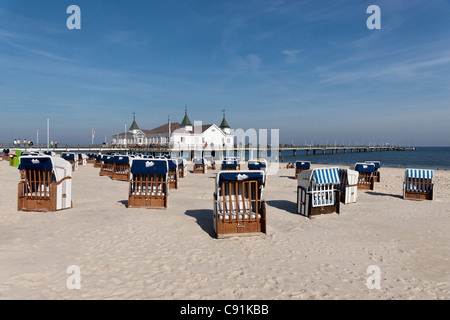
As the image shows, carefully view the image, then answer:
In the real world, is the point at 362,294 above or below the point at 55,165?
below

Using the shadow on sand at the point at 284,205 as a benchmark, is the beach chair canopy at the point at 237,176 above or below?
above

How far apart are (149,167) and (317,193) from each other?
24.3ft

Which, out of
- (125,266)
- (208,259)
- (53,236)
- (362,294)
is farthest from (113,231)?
(362,294)

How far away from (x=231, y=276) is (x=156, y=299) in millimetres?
1663

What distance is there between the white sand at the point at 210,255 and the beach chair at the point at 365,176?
7251 millimetres

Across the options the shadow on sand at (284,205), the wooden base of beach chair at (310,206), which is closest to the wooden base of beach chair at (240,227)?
the wooden base of beach chair at (310,206)

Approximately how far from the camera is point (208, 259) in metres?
6.85

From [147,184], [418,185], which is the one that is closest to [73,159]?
[147,184]

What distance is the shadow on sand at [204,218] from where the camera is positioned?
9320mm

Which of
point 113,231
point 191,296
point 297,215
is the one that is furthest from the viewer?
point 297,215

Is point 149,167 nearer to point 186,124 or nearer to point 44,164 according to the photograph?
point 44,164

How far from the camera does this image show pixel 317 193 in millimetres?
11930

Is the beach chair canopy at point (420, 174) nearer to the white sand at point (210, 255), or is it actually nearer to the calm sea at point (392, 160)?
the white sand at point (210, 255)

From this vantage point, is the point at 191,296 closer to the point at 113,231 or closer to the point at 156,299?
the point at 156,299
